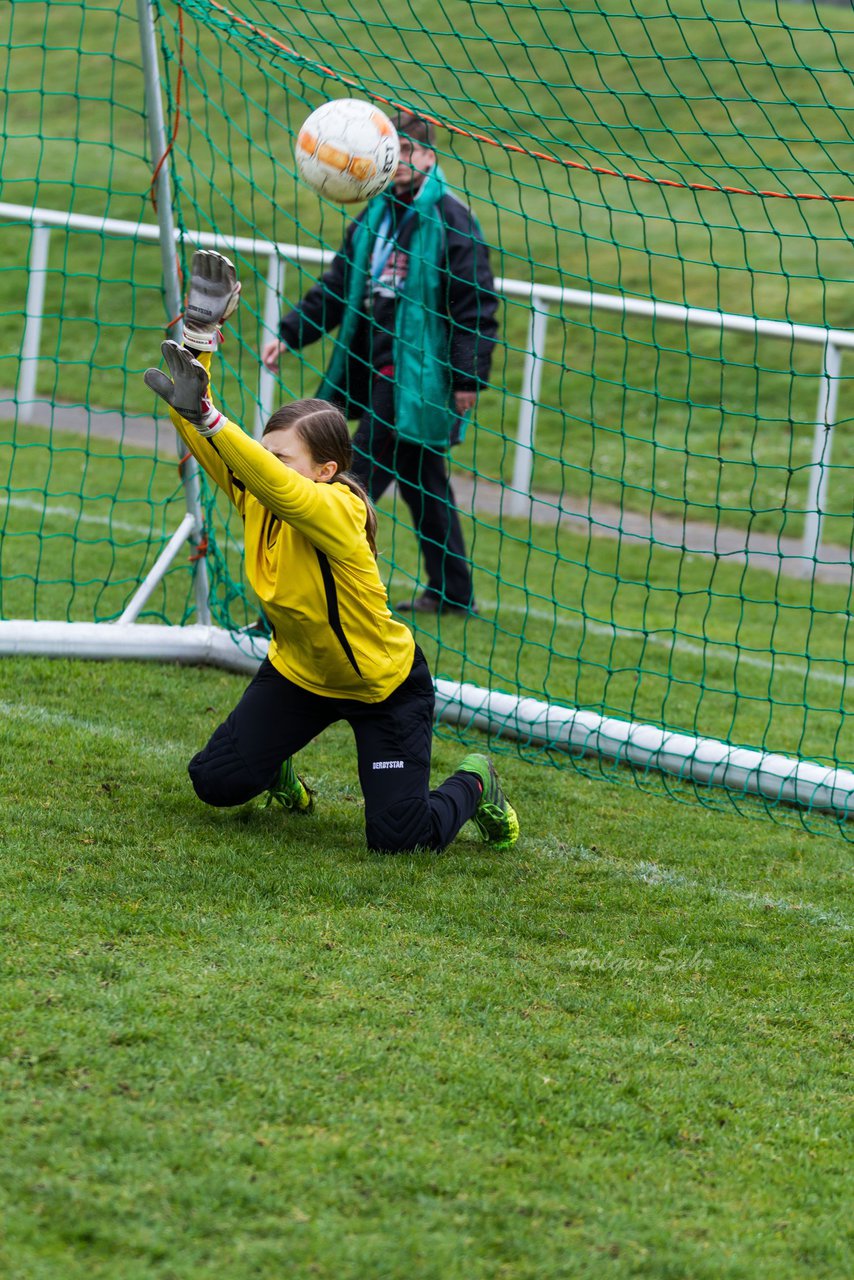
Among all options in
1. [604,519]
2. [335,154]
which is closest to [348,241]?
[335,154]

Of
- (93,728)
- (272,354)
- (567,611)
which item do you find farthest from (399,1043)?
(567,611)

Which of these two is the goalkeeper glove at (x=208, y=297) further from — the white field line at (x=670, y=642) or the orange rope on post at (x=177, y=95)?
the white field line at (x=670, y=642)

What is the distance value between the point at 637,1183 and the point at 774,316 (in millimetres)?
12194

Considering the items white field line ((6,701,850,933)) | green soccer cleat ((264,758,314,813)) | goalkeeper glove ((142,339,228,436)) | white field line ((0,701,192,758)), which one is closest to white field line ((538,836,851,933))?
white field line ((6,701,850,933))

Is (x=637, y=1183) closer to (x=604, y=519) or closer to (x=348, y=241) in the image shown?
(x=348, y=241)

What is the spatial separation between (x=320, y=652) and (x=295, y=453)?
1.61ft

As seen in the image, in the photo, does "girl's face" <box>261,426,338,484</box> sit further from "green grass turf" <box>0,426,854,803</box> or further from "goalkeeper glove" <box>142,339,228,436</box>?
"green grass turf" <box>0,426,854,803</box>

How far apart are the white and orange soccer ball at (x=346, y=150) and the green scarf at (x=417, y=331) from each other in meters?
1.48

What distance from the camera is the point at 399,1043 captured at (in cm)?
273

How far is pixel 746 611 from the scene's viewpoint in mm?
7500

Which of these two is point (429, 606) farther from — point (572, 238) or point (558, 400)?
point (572, 238)

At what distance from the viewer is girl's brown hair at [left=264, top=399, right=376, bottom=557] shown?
3674 millimetres

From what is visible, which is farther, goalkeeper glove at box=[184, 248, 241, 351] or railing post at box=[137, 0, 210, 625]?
railing post at box=[137, 0, 210, 625]

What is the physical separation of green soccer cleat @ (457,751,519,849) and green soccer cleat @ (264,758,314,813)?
1.36 ft
